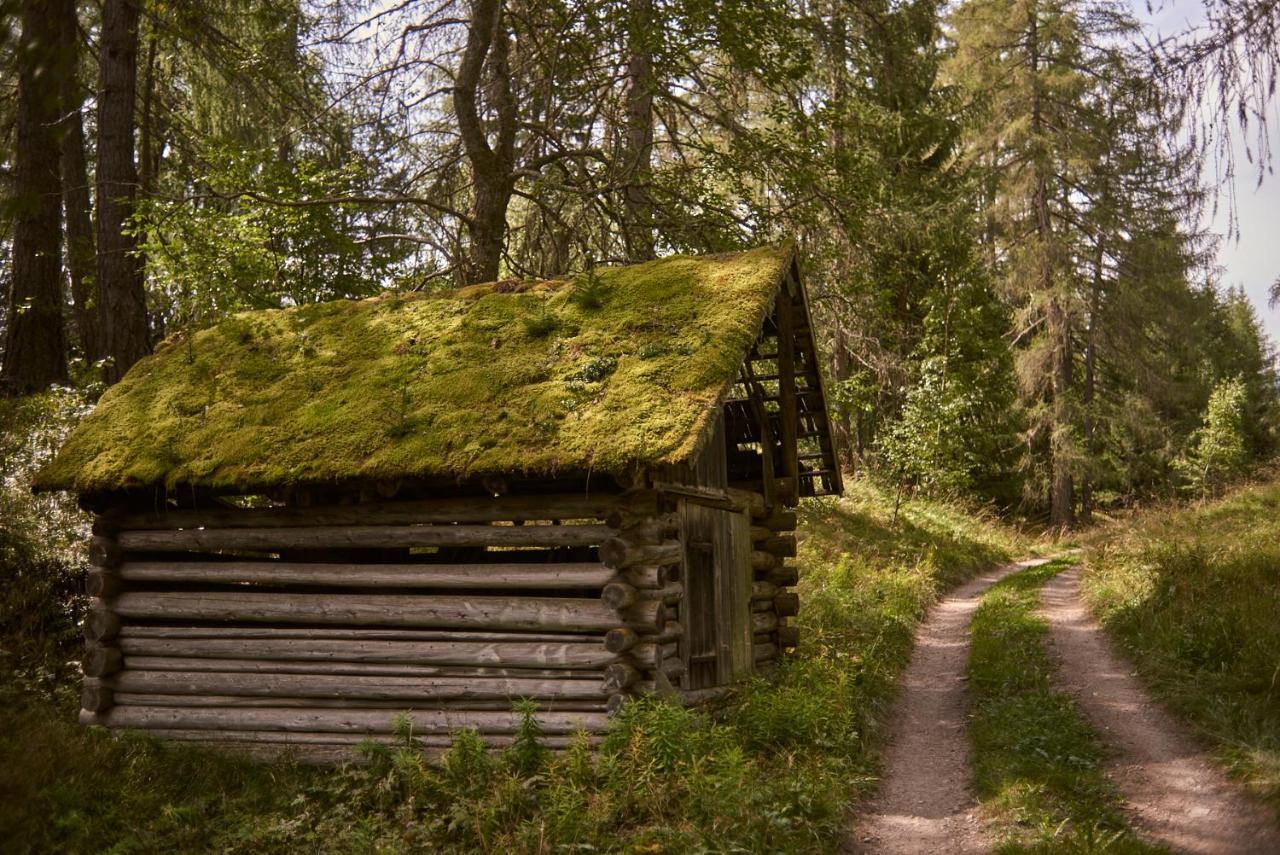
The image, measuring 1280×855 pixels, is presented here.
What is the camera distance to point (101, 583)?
1021cm

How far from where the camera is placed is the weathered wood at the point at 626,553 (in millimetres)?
8617

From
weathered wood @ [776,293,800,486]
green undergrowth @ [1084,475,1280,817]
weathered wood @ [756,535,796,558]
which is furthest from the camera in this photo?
weathered wood @ [756,535,796,558]

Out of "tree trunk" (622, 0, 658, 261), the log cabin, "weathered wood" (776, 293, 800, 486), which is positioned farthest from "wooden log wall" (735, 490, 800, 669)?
"tree trunk" (622, 0, 658, 261)

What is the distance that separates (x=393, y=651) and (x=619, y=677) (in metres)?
2.23

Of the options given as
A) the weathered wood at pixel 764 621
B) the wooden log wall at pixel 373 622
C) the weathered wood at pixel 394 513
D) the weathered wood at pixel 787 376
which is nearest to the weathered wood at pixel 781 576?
the weathered wood at pixel 764 621

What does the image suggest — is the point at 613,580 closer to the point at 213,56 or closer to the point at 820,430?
the point at 820,430

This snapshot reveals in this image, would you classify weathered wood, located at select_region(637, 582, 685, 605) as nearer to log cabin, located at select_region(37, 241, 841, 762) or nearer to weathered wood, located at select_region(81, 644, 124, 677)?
log cabin, located at select_region(37, 241, 841, 762)

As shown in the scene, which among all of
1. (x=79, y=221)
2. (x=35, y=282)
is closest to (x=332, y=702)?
(x=35, y=282)

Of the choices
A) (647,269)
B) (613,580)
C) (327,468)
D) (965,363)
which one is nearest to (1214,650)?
(613,580)

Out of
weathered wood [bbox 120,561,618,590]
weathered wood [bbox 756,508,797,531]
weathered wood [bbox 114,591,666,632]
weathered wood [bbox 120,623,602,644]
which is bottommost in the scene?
weathered wood [bbox 120,623,602,644]

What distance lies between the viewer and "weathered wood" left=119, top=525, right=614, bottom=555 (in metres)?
9.01

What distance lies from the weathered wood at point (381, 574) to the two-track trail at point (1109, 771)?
305 centimetres

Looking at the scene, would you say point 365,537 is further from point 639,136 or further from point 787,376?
point 639,136

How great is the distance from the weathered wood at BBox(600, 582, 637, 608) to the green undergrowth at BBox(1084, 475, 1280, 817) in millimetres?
4713
